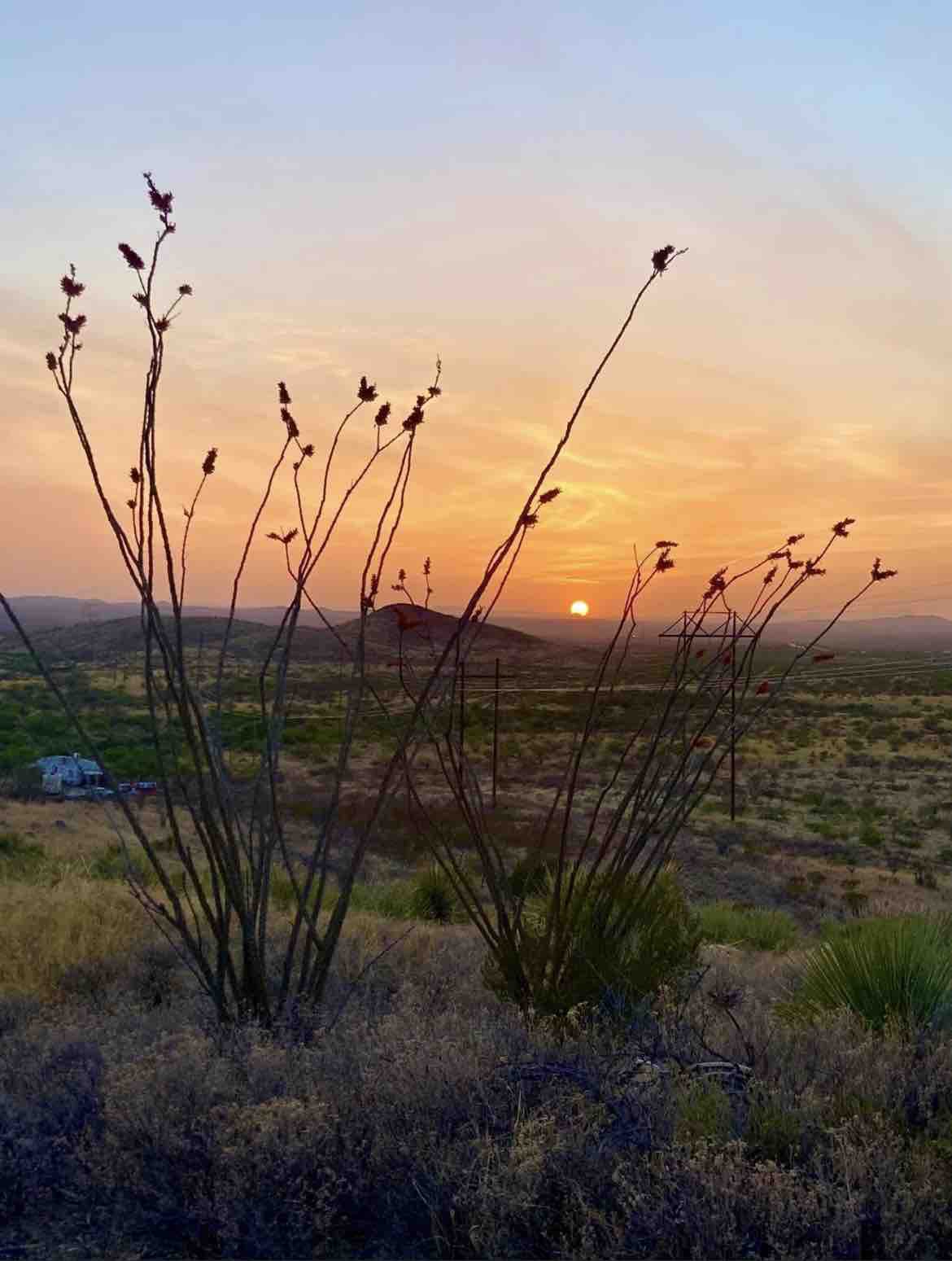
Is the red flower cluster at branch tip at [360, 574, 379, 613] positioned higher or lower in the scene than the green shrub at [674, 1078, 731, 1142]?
higher

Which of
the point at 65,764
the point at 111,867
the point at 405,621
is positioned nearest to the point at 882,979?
the point at 405,621

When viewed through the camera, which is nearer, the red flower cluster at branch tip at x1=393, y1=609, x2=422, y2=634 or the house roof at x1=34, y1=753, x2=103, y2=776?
the red flower cluster at branch tip at x1=393, y1=609, x2=422, y2=634

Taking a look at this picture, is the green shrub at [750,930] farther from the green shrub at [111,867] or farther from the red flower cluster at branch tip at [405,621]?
the green shrub at [111,867]

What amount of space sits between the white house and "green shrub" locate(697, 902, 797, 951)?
50.4ft

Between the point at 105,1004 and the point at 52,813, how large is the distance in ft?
53.6

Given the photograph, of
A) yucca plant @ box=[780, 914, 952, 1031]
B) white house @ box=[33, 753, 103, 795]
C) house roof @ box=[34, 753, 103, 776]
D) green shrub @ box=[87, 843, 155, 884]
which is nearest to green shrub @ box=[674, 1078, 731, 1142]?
yucca plant @ box=[780, 914, 952, 1031]

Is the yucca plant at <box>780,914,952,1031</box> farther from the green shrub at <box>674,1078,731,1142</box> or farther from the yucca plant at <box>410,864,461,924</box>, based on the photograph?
the yucca plant at <box>410,864,461,924</box>

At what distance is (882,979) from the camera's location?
5.02 meters

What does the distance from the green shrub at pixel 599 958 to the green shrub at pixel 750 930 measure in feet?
12.5

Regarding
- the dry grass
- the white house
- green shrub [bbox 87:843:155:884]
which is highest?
the dry grass

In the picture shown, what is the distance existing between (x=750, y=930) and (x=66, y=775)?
18.0m

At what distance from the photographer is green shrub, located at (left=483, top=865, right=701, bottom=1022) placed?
4.93 m

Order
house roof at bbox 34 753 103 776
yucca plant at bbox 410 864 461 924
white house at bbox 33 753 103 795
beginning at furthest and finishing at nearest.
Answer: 1. house roof at bbox 34 753 103 776
2. white house at bbox 33 753 103 795
3. yucca plant at bbox 410 864 461 924

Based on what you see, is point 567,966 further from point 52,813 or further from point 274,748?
point 52,813
